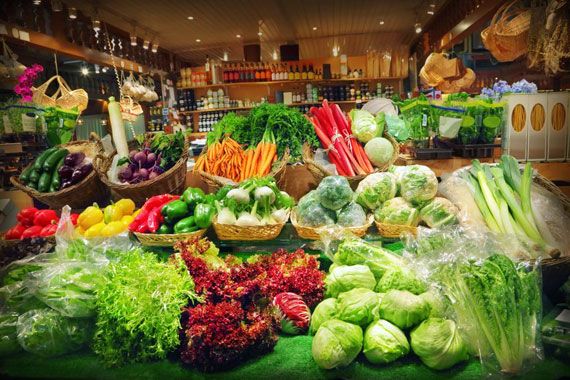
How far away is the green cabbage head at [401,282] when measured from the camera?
160 cm

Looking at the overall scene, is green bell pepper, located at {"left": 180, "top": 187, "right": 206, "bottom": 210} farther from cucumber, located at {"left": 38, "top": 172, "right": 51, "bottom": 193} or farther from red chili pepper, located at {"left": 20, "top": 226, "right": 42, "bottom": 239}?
cucumber, located at {"left": 38, "top": 172, "right": 51, "bottom": 193}

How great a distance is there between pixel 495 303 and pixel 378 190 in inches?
34.3

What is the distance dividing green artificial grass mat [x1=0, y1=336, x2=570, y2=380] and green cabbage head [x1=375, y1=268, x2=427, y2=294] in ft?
0.83

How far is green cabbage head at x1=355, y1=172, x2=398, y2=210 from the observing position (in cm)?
213

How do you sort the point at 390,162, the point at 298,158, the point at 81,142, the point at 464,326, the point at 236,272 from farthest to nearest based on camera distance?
the point at 81,142 < the point at 298,158 < the point at 390,162 < the point at 236,272 < the point at 464,326

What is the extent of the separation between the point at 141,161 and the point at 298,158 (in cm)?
109

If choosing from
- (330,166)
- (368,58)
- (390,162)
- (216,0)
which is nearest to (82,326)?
(330,166)

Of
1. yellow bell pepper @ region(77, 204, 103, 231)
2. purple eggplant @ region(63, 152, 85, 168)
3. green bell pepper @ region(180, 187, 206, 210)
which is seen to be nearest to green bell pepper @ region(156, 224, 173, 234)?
green bell pepper @ region(180, 187, 206, 210)

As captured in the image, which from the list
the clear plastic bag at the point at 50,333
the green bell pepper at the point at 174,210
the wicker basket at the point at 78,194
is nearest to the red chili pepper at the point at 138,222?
the green bell pepper at the point at 174,210

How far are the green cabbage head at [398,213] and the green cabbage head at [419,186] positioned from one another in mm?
45

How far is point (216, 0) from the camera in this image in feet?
24.5

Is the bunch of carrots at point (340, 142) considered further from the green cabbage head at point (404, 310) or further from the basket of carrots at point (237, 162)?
the green cabbage head at point (404, 310)

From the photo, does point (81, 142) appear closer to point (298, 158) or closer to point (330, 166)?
point (298, 158)

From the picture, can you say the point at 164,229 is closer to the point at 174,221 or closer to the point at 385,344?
the point at 174,221
